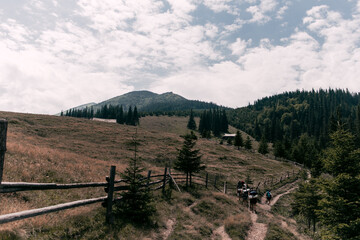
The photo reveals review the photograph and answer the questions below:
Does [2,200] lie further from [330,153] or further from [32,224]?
[330,153]

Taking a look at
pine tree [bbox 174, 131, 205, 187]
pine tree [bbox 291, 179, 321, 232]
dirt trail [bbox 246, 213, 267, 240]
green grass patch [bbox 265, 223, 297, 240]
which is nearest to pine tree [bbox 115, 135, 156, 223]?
dirt trail [bbox 246, 213, 267, 240]


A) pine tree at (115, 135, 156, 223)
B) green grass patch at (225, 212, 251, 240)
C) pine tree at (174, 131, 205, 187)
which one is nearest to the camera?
pine tree at (115, 135, 156, 223)

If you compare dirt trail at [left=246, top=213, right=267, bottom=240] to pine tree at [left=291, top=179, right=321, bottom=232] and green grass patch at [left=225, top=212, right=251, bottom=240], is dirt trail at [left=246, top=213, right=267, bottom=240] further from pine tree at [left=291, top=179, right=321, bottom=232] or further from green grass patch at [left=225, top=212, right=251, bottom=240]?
pine tree at [left=291, top=179, right=321, bottom=232]

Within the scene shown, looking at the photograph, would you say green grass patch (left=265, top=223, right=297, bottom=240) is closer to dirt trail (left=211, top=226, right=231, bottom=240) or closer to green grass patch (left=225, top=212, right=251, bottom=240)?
green grass patch (left=225, top=212, right=251, bottom=240)

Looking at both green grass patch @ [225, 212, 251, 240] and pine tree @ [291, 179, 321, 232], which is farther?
pine tree @ [291, 179, 321, 232]

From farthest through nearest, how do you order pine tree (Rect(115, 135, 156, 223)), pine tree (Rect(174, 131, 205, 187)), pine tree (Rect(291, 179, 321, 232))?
pine tree (Rect(291, 179, 321, 232)) → pine tree (Rect(174, 131, 205, 187)) → pine tree (Rect(115, 135, 156, 223))

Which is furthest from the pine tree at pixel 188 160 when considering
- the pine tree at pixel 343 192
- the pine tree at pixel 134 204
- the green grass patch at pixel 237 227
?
the pine tree at pixel 343 192

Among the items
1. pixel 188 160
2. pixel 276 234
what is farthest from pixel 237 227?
pixel 188 160

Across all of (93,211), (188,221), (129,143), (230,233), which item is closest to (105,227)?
(93,211)

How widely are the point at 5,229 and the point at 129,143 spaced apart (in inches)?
1663

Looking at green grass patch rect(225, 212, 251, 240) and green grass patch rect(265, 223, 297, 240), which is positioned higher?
green grass patch rect(225, 212, 251, 240)

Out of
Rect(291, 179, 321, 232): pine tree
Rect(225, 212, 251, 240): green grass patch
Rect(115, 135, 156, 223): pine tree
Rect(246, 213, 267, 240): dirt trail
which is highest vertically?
Rect(115, 135, 156, 223): pine tree

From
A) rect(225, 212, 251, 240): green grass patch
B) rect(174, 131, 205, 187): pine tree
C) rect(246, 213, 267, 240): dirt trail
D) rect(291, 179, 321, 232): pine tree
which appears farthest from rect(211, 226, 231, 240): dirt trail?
rect(291, 179, 321, 232): pine tree

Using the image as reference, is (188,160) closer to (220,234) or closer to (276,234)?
(220,234)
